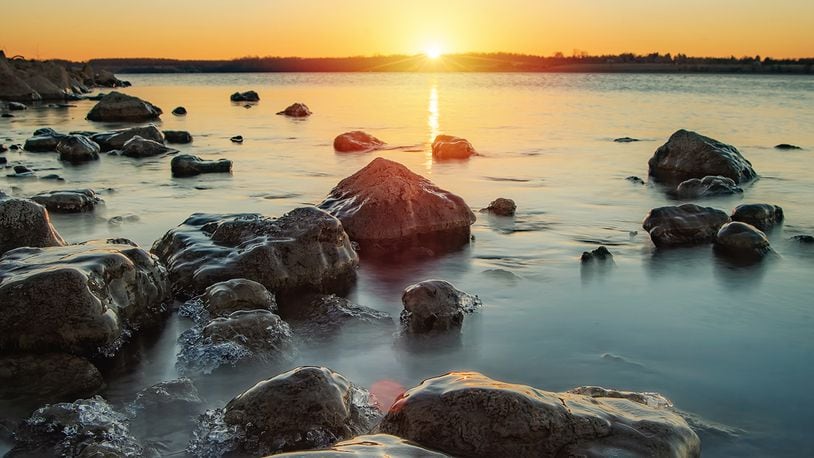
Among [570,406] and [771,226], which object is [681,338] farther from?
[771,226]

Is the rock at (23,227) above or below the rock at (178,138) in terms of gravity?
above

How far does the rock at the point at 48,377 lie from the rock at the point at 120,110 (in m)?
24.7

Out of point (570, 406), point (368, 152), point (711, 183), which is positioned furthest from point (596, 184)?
point (570, 406)

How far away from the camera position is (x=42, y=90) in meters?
41.8

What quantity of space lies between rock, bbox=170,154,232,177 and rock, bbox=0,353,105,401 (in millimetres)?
9291

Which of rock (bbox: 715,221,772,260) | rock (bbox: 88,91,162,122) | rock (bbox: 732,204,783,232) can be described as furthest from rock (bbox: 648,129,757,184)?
rock (bbox: 88,91,162,122)

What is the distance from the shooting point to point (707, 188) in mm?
11594

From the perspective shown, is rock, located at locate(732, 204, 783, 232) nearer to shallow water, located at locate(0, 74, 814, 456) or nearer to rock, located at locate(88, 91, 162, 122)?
shallow water, located at locate(0, 74, 814, 456)

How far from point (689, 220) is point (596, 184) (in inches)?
173

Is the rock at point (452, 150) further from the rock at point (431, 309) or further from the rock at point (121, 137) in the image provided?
the rock at point (431, 309)

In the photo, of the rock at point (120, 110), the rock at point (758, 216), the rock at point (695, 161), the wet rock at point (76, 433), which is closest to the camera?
the wet rock at point (76, 433)

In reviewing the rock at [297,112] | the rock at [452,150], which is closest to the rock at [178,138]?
the rock at [452,150]

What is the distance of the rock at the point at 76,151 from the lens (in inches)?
615

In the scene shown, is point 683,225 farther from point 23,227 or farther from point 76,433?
point 23,227
